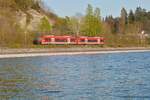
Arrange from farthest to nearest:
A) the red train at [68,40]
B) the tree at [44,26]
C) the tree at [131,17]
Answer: the tree at [131,17] < the tree at [44,26] < the red train at [68,40]

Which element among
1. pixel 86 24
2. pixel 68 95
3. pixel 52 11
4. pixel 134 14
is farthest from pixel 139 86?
pixel 134 14

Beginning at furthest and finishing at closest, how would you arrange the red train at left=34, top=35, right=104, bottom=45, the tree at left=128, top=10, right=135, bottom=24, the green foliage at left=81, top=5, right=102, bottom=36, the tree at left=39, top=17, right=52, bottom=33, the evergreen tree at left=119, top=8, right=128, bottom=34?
the tree at left=128, top=10, right=135, bottom=24, the evergreen tree at left=119, top=8, right=128, bottom=34, the green foliage at left=81, top=5, right=102, bottom=36, the tree at left=39, top=17, right=52, bottom=33, the red train at left=34, top=35, right=104, bottom=45

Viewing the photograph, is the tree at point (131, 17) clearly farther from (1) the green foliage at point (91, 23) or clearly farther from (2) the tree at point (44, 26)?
(2) the tree at point (44, 26)

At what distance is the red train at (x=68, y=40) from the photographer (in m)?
96.9

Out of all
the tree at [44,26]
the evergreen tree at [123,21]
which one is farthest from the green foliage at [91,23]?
the evergreen tree at [123,21]

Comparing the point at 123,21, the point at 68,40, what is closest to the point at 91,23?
the point at 68,40

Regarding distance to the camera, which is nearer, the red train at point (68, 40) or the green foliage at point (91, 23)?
the red train at point (68, 40)

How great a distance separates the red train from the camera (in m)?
96.9

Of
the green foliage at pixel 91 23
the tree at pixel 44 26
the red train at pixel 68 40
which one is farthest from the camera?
the green foliage at pixel 91 23

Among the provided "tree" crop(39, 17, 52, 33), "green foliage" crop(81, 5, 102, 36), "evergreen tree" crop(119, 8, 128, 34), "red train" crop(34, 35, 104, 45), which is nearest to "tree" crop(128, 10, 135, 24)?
"evergreen tree" crop(119, 8, 128, 34)

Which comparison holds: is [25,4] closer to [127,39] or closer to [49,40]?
[49,40]

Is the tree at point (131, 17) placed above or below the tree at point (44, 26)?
above

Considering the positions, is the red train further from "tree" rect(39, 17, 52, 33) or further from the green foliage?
"tree" rect(39, 17, 52, 33)

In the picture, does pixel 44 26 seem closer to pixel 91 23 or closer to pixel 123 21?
pixel 91 23
